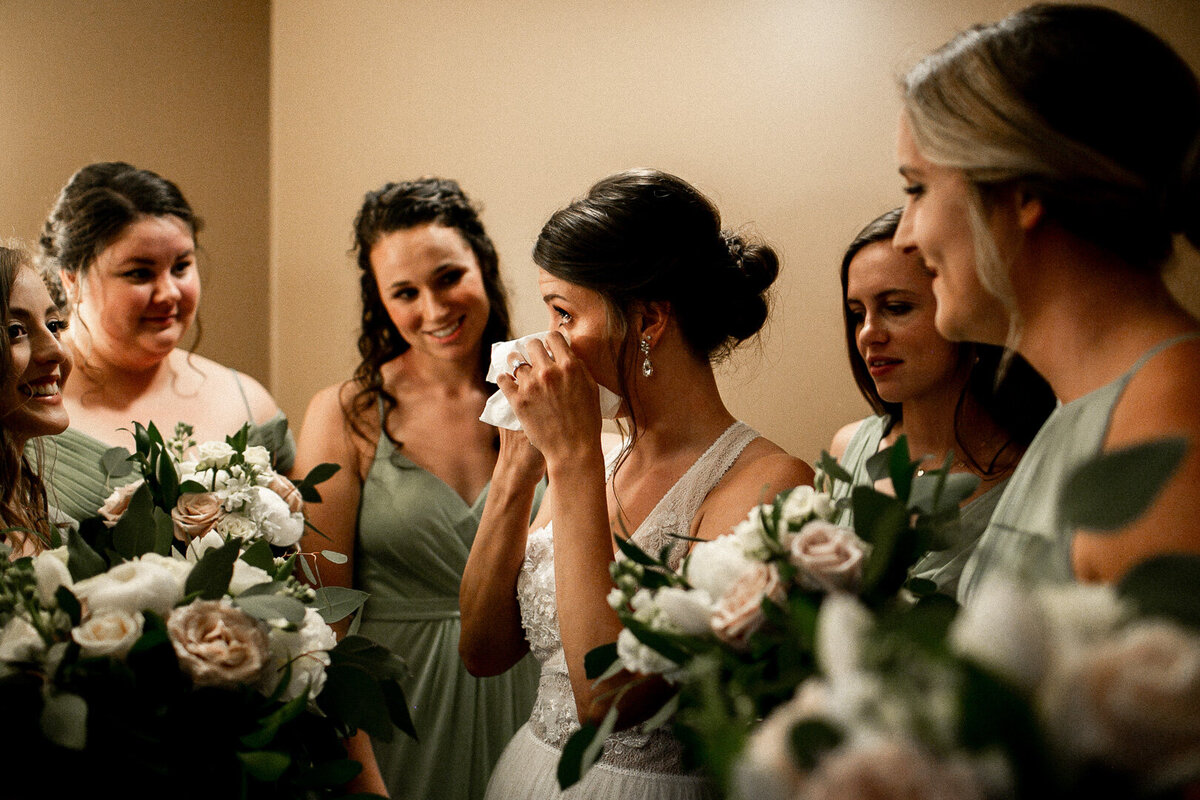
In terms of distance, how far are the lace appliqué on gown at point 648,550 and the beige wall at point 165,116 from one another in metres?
1.75

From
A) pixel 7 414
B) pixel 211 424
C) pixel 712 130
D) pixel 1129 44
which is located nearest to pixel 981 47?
pixel 1129 44

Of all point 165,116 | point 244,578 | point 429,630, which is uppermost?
point 165,116

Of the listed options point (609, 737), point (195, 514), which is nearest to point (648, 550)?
point (609, 737)

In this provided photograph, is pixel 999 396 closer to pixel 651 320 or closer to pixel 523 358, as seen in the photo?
pixel 651 320

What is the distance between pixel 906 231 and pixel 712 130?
4.64 feet

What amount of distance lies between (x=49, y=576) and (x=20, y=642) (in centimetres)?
7

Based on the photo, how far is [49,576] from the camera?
33.4 inches

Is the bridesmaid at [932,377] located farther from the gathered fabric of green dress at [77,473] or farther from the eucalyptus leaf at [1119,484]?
the gathered fabric of green dress at [77,473]

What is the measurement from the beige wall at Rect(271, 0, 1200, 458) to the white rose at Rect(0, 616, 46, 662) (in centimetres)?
161

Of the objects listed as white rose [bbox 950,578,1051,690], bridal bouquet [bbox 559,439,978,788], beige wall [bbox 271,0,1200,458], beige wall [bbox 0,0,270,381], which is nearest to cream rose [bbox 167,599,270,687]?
bridal bouquet [bbox 559,439,978,788]

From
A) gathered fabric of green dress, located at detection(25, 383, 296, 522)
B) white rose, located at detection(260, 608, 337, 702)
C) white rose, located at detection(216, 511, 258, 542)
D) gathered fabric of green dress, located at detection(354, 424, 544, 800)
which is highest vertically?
white rose, located at detection(260, 608, 337, 702)

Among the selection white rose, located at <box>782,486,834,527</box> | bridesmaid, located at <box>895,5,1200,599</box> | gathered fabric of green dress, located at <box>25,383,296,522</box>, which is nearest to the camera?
bridesmaid, located at <box>895,5,1200,599</box>

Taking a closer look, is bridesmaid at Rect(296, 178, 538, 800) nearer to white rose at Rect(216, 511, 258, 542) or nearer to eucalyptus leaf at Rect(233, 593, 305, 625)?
white rose at Rect(216, 511, 258, 542)

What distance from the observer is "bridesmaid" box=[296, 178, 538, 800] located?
75.8 inches
